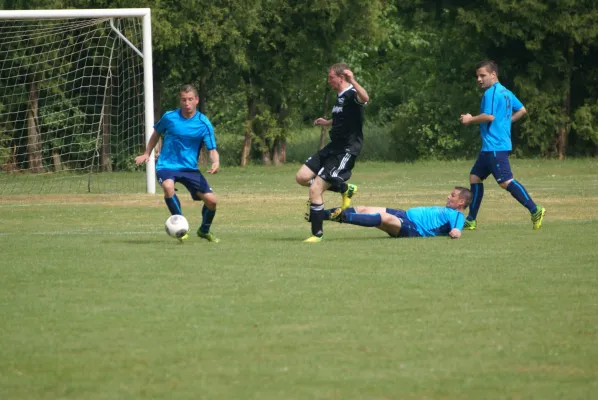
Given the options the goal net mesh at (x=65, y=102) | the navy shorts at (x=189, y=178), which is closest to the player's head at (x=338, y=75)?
the navy shorts at (x=189, y=178)

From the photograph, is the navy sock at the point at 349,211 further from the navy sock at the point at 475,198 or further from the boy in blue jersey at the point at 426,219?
A: the navy sock at the point at 475,198

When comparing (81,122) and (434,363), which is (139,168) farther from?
(434,363)

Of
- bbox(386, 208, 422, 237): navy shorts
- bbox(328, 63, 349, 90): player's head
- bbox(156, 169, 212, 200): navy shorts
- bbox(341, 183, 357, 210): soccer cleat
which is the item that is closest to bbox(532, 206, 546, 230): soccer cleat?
bbox(386, 208, 422, 237): navy shorts

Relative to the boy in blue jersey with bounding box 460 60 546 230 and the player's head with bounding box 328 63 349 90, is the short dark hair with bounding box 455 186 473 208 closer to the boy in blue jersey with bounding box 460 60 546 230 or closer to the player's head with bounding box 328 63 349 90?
the boy in blue jersey with bounding box 460 60 546 230

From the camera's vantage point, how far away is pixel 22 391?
19.5ft

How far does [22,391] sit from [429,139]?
3333cm

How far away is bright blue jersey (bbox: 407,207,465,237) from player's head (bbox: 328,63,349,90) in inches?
63.3

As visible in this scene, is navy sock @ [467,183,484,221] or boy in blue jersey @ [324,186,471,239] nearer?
boy in blue jersey @ [324,186,471,239]

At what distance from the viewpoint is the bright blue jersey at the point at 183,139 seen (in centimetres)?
1294

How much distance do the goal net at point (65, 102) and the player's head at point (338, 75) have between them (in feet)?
45.7

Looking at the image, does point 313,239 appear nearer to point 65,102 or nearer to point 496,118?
point 496,118

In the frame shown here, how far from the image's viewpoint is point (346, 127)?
12922 millimetres

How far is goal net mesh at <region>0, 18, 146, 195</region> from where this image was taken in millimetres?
27516

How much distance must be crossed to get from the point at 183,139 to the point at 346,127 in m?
1.76
